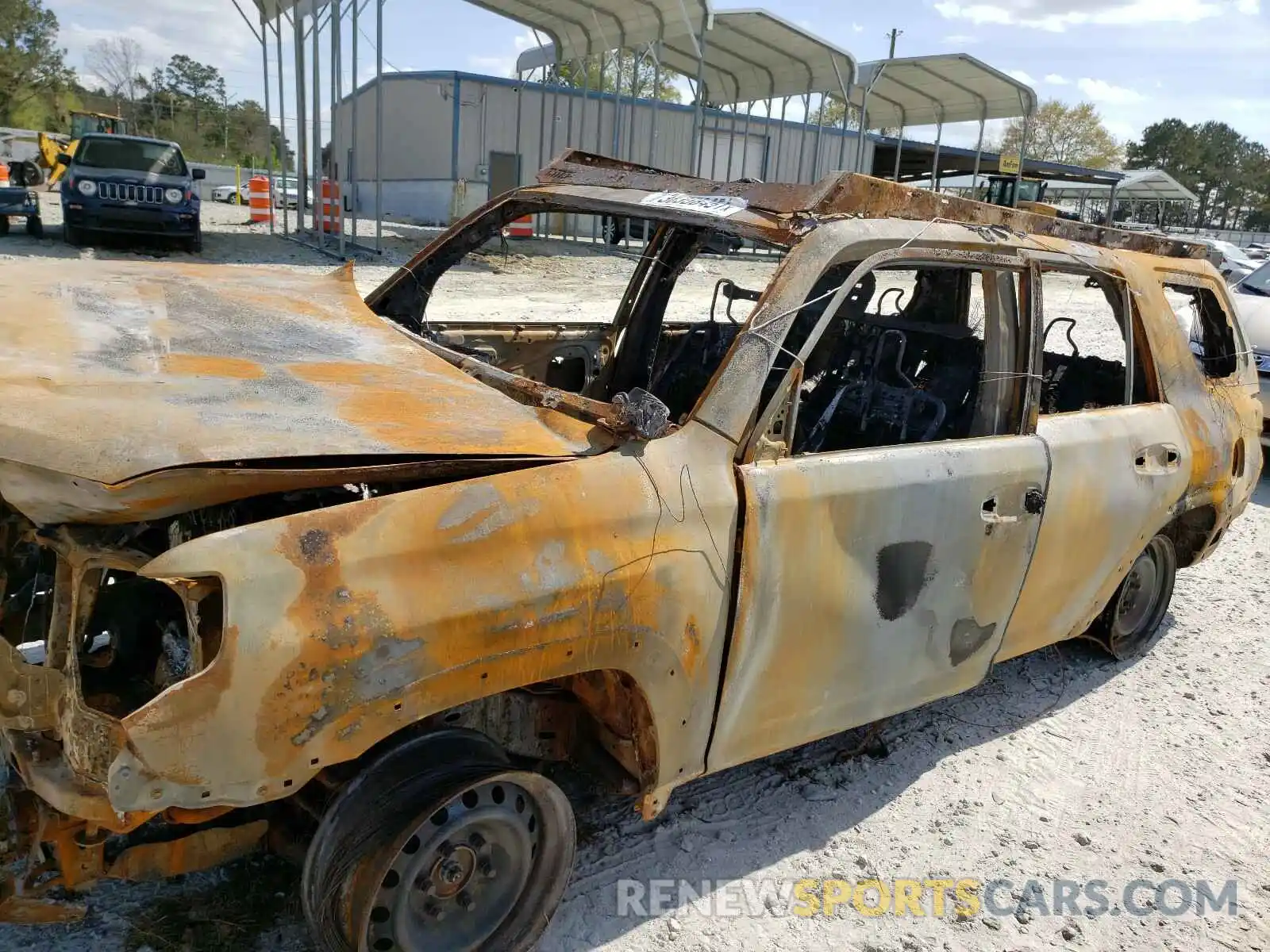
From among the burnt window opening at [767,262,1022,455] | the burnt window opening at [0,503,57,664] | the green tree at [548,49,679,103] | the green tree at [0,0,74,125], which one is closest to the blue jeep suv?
the green tree at [548,49,679,103]

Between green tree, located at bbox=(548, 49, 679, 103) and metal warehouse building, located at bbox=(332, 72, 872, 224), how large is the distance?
2.03ft

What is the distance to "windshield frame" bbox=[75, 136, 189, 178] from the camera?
14039 mm

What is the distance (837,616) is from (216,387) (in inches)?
64.9

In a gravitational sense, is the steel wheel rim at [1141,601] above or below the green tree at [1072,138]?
below

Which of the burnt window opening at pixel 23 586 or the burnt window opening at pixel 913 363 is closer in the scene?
the burnt window opening at pixel 23 586

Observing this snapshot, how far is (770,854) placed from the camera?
→ 2.76 m

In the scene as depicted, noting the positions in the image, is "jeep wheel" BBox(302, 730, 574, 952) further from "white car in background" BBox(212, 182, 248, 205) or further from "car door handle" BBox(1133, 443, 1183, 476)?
"white car in background" BBox(212, 182, 248, 205)

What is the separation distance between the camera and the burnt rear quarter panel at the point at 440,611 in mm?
1660

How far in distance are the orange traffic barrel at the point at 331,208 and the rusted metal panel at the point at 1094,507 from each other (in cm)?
1376

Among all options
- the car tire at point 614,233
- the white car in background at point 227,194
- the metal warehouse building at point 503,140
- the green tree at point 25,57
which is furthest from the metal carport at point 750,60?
the green tree at point 25,57

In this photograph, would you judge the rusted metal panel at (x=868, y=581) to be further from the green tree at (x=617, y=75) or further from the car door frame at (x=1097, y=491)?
the green tree at (x=617, y=75)

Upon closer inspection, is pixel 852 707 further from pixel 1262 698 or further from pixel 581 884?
pixel 1262 698

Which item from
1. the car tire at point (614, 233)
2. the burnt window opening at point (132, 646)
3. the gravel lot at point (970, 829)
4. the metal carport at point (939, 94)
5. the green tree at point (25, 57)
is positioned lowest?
the gravel lot at point (970, 829)

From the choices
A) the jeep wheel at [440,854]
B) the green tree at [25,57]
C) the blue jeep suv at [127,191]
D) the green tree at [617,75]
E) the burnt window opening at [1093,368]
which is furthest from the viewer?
the green tree at [25,57]
